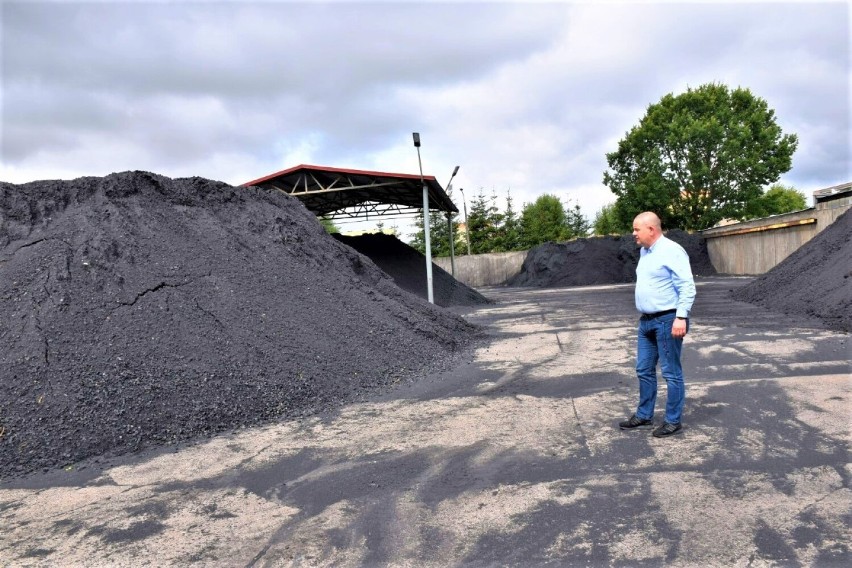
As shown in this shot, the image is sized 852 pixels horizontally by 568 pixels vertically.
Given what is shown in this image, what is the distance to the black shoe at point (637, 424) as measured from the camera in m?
4.62

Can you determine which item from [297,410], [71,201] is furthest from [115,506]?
[71,201]

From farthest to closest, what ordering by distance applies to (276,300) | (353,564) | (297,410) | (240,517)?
(276,300) < (297,410) < (240,517) < (353,564)

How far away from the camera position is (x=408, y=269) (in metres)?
19.7

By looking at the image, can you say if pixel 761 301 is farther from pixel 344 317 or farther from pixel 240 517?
pixel 240 517

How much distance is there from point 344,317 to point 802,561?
643cm

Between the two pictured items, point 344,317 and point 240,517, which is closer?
point 240,517

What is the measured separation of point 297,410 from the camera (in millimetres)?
5785

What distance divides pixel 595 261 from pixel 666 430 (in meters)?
28.6

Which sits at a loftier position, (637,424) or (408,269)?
(408,269)

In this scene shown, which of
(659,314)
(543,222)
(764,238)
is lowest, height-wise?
(659,314)

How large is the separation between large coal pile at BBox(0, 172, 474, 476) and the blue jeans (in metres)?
3.15

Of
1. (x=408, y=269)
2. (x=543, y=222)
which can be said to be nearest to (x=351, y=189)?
(x=408, y=269)

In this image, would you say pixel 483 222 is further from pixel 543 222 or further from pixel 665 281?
pixel 665 281

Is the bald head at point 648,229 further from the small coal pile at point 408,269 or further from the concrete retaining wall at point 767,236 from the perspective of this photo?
the concrete retaining wall at point 767,236
